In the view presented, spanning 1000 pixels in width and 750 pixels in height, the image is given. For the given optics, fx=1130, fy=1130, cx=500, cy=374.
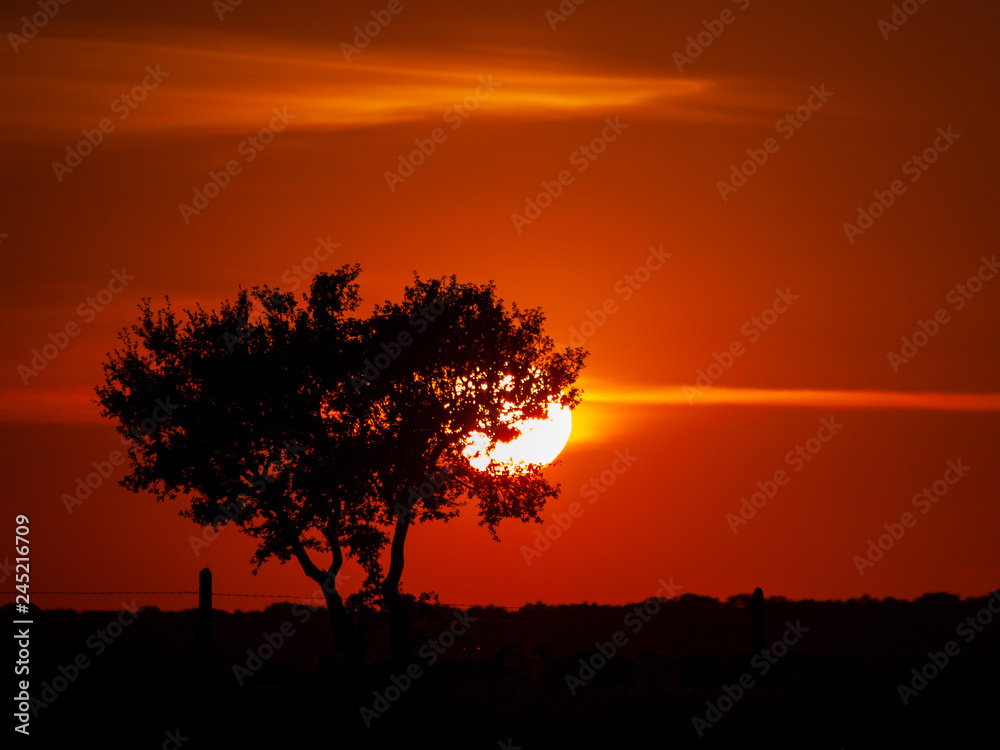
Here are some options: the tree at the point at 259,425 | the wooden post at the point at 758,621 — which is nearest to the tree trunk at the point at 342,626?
the tree at the point at 259,425

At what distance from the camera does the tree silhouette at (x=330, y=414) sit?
2959 centimetres

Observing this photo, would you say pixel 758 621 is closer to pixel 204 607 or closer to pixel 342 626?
pixel 342 626

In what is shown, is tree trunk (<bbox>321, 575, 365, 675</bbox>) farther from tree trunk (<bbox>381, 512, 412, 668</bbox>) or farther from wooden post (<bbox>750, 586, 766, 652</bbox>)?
wooden post (<bbox>750, 586, 766, 652</bbox>)

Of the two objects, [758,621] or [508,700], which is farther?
[758,621]

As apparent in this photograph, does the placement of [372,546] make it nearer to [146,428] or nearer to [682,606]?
[146,428]

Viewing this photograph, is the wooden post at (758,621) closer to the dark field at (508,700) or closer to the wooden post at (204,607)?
the dark field at (508,700)

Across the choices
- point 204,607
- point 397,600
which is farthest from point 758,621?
point 204,607

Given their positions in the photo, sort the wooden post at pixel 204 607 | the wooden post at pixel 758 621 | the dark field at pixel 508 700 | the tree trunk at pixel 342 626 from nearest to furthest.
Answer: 1. the dark field at pixel 508 700
2. the wooden post at pixel 204 607
3. the wooden post at pixel 758 621
4. the tree trunk at pixel 342 626

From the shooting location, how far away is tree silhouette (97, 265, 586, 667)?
29594 millimetres

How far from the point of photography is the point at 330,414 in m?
30.3

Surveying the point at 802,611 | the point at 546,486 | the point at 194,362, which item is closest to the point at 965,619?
the point at 802,611

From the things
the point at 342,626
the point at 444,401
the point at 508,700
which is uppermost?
the point at 444,401

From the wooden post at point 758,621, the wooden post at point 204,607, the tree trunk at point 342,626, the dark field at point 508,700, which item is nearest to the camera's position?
the dark field at point 508,700

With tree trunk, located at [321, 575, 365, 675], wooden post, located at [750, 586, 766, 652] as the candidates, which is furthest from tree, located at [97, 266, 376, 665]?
wooden post, located at [750, 586, 766, 652]
